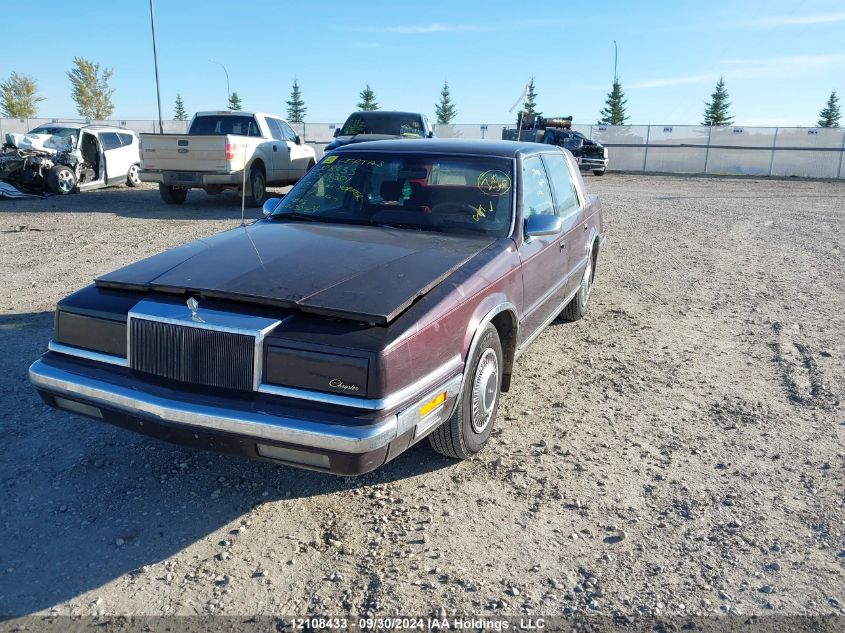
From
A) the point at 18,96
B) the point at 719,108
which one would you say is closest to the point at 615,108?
the point at 719,108

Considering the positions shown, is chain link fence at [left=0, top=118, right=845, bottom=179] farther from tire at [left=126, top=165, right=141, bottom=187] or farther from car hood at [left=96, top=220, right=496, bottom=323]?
car hood at [left=96, top=220, right=496, bottom=323]

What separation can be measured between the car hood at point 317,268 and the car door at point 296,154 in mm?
10836

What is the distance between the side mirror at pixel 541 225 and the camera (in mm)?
4211

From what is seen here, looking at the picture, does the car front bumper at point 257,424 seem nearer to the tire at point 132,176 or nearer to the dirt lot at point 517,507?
the dirt lot at point 517,507

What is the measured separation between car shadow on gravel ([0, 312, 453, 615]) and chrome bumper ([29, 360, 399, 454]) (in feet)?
1.78

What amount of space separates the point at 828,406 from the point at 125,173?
1681 centimetres

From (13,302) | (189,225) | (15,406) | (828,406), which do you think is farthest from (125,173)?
(828,406)

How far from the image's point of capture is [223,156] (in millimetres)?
12078

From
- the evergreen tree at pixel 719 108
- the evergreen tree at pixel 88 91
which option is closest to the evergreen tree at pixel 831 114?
the evergreen tree at pixel 719 108

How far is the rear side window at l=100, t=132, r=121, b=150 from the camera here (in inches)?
650

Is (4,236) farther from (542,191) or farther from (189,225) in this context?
(542,191)

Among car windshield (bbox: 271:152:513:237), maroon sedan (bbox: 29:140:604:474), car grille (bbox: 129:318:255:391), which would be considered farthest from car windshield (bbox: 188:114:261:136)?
car grille (bbox: 129:318:255:391)

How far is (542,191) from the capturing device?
16.2 feet

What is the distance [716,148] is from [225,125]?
26302 millimetres
